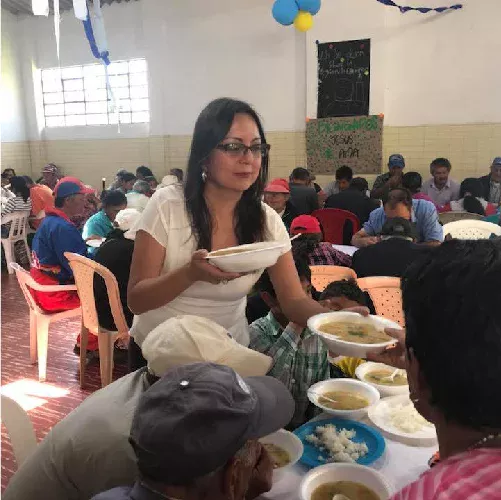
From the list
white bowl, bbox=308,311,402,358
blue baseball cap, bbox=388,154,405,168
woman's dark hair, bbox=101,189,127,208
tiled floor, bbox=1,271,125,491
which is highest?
blue baseball cap, bbox=388,154,405,168

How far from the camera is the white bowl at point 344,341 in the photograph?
58.2 inches

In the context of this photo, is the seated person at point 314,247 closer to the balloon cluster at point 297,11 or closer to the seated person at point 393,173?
the seated person at point 393,173

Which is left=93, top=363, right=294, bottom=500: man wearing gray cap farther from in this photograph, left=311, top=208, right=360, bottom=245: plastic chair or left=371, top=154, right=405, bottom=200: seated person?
left=371, top=154, right=405, bottom=200: seated person

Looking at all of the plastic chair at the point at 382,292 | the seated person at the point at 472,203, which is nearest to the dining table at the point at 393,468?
the plastic chair at the point at 382,292

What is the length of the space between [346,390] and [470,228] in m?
3.45

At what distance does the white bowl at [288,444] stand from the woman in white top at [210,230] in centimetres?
52

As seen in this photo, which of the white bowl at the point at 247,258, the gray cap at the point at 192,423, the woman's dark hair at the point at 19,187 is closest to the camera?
the gray cap at the point at 192,423

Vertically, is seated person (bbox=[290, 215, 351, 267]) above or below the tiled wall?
below

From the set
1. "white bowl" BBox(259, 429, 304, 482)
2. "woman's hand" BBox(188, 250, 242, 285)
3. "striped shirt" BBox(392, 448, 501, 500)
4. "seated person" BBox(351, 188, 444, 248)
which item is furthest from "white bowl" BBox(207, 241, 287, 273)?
"seated person" BBox(351, 188, 444, 248)

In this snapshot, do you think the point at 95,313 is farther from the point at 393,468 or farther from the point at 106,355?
the point at 393,468

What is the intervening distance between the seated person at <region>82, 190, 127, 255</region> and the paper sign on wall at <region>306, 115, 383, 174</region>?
4.19 meters

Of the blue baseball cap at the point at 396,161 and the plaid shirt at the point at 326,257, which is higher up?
the blue baseball cap at the point at 396,161

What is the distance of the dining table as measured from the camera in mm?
1398

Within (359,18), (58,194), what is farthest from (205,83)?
(58,194)
